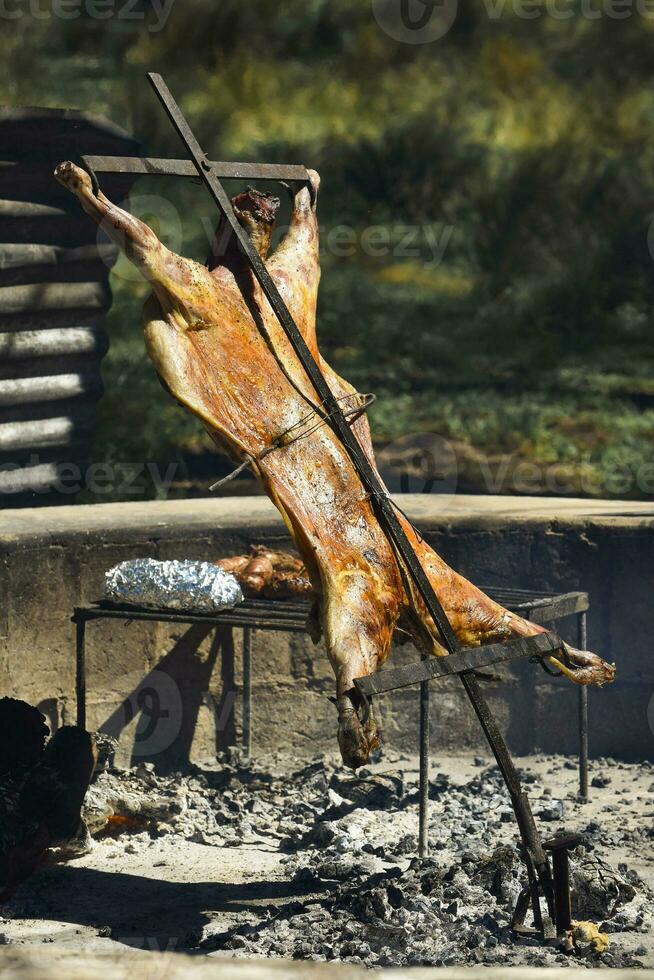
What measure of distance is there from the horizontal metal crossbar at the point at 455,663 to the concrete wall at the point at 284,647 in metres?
2.71

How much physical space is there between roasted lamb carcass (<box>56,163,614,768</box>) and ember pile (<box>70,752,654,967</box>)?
3.09 feet

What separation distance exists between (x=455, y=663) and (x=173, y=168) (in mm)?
2074

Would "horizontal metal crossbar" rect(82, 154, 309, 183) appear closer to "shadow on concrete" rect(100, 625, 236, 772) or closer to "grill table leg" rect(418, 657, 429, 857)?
"grill table leg" rect(418, 657, 429, 857)

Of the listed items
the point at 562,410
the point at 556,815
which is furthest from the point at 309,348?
the point at 562,410

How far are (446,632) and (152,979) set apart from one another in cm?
245

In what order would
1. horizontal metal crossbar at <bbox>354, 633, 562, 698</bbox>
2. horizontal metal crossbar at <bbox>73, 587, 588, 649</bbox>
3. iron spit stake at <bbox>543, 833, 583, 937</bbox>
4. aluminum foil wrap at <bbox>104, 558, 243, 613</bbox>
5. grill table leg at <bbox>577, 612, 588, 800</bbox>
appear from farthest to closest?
grill table leg at <bbox>577, 612, 588, 800</bbox>
aluminum foil wrap at <bbox>104, 558, 243, 613</bbox>
horizontal metal crossbar at <bbox>73, 587, 588, 649</bbox>
iron spit stake at <bbox>543, 833, 583, 937</bbox>
horizontal metal crossbar at <bbox>354, 633, 562, 698</bbox>

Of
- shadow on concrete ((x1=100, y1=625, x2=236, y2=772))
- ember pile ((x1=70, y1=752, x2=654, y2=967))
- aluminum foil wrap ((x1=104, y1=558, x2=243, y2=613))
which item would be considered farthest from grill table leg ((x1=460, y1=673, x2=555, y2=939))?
shadow on concrete ((x1=100, y1=625, x2=236, y2=772))

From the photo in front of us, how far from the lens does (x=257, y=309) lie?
514cm

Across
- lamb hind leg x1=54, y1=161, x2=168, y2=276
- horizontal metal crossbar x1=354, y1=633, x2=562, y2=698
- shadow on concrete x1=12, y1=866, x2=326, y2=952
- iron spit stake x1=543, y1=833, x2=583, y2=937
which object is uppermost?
lamb hind leg x1=54, y1=161, x2=168, y2=276

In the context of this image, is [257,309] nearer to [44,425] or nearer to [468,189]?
[44,425]

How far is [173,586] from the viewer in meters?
5.93

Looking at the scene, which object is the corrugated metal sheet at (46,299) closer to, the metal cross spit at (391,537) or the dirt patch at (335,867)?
the dirt patch at (335,867)

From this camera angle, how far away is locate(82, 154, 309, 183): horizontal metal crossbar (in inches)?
181

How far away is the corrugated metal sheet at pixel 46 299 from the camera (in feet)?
31.2
